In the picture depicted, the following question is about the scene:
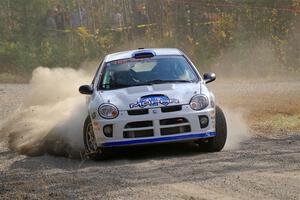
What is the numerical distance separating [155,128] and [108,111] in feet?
2.32

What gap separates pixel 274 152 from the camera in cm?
1035

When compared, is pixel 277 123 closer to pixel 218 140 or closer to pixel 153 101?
pixel 218 140

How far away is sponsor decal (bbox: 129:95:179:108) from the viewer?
33.9 feet

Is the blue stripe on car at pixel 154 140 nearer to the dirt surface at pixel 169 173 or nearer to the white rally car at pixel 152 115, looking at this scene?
the white rally car at pixel 152 115

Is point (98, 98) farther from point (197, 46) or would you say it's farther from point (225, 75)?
point (197, 46)

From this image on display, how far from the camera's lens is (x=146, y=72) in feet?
37.9

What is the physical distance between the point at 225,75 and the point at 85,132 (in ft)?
56.9

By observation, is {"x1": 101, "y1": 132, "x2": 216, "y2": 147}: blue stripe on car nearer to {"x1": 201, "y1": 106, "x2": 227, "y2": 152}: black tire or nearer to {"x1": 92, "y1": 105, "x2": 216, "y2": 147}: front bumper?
{"x1": 92, "y1": 105, "x2": 216, "y2": 147}: front bumper

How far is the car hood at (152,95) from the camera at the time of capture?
34.0 feet

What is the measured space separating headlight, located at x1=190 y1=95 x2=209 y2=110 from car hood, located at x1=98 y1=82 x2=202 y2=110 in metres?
0.07

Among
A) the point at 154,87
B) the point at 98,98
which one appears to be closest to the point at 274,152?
the point at 154,87

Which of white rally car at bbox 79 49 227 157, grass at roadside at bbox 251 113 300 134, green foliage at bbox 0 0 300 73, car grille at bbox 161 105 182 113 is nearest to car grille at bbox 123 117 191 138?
white rally car at bbox 79 49 227 157

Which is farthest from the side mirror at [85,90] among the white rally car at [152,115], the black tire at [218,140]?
the black tire at [218,140]

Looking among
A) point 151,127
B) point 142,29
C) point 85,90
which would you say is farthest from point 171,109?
point 142,29
